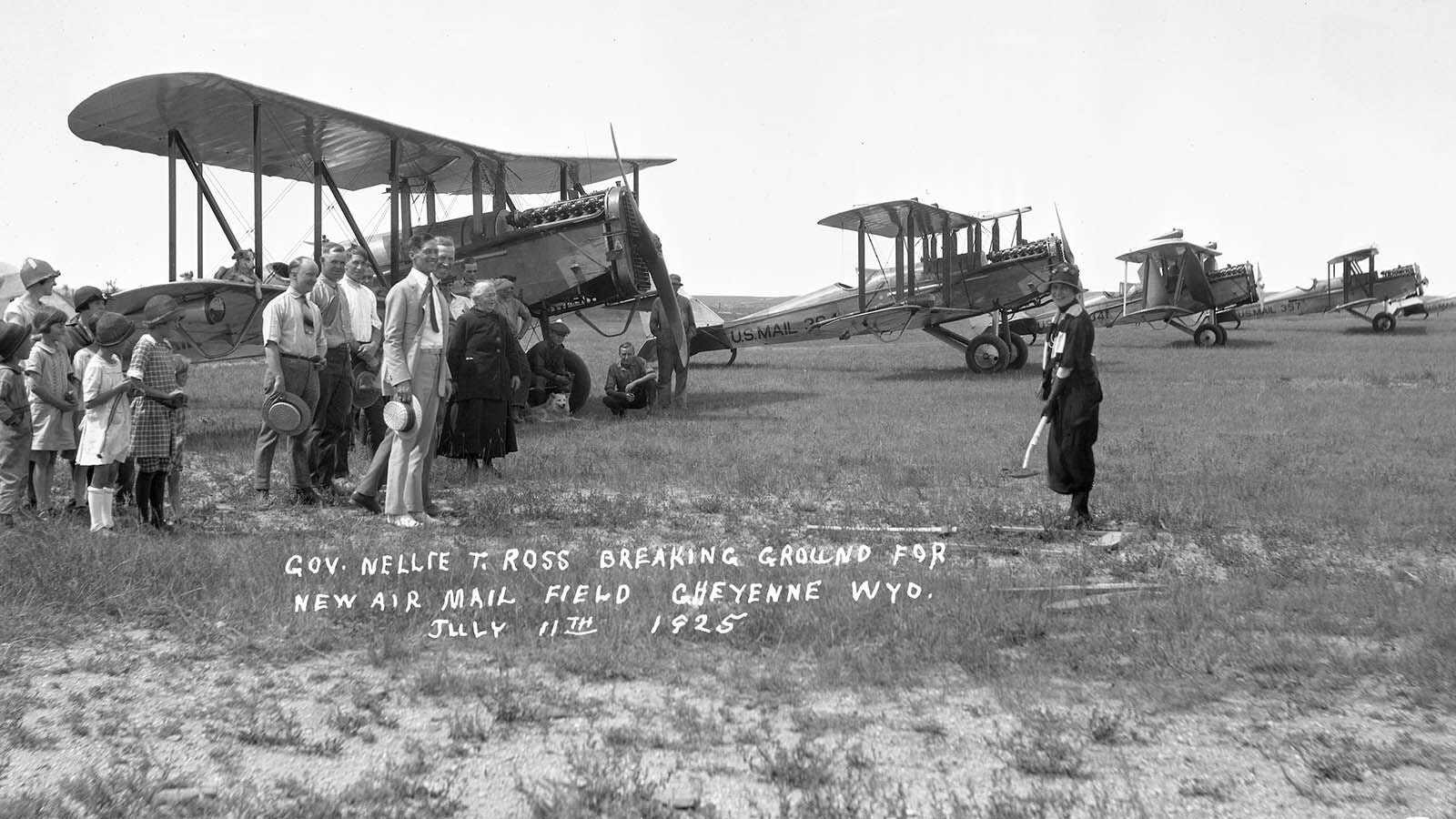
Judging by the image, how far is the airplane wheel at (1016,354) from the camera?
70.4 ft

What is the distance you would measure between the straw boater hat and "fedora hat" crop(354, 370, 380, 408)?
2.28 m

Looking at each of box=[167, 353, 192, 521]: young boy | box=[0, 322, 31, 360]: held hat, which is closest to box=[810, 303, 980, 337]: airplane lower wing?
box=[167, 353, 192, 521]: young boy

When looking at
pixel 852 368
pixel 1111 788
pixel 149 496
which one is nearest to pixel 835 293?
pixel 852 368

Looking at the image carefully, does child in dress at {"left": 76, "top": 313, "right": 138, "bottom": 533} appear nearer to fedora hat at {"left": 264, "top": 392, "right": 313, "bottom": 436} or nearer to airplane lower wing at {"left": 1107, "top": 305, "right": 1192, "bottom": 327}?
fedora hat at {"left": 264, "top": 392, "right": 313, "bottom": 436}

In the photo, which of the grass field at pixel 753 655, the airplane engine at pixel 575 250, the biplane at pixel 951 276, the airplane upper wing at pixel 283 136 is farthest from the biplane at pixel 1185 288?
the grass field at pixel 753 655

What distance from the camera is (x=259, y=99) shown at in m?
11.9

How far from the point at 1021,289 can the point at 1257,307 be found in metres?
14.4

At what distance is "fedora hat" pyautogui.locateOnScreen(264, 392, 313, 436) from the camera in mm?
7062

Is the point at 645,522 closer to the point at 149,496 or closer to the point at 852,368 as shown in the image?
the point at 149,496

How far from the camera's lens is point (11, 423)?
6.53m

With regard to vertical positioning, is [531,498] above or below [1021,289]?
below

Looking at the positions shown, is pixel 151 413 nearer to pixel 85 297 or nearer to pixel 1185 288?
pixel 85 297

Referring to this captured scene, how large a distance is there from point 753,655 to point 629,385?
9.32 m

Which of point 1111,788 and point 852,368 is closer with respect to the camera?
point 1111,788
